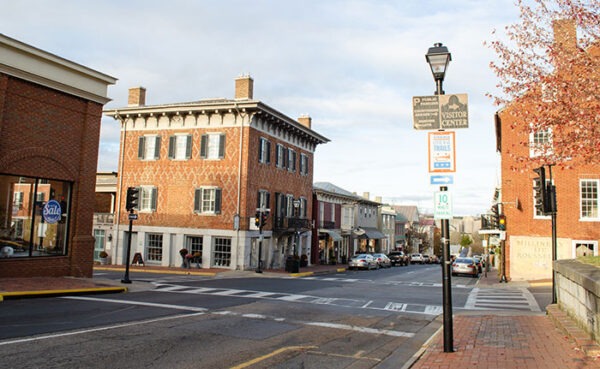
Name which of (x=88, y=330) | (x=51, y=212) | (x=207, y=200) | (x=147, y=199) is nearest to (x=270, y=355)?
(x=88, y=330)

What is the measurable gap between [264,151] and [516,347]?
86.6 ft

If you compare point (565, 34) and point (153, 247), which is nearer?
point (565, 34)

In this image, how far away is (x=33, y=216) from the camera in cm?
1731

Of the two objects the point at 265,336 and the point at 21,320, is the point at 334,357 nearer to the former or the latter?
the point at 265,336

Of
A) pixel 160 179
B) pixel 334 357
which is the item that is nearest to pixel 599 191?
pixel 334 357

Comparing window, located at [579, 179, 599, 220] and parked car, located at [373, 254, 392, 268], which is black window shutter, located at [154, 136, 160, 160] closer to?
parked car, located at [373, 254, 392, 268]

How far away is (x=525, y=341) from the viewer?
8953 millimetres

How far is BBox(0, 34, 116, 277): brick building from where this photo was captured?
1633cm

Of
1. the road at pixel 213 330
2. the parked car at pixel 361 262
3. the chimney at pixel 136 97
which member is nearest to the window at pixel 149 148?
the chimney at pixel 136 97

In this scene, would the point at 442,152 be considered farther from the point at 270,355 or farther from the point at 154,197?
the point at 154,197

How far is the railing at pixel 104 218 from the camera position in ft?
117

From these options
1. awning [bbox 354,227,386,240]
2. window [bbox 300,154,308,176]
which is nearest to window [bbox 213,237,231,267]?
window [bbox 300,154,308,176]

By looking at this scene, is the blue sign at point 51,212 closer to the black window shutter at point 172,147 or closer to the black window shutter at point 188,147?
the black window shutter at point 188,147

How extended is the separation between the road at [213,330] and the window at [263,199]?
16.0m
